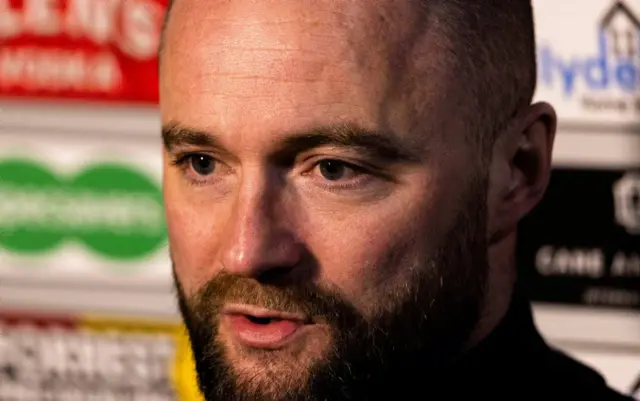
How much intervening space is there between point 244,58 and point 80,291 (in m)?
0.99

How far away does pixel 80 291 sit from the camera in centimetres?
183

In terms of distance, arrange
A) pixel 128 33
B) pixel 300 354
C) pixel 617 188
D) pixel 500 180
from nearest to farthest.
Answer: pixel 300 354 → pixel 500 180 → pixel 617 188 → pixel 128 33

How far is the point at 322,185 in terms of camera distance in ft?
3.22

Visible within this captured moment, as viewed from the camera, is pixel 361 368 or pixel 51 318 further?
pixel 51 318

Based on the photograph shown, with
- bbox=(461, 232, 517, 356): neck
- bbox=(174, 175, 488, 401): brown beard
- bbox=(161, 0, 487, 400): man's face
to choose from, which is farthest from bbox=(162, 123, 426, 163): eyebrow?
bbox=(461, 232, 517, 356): neck

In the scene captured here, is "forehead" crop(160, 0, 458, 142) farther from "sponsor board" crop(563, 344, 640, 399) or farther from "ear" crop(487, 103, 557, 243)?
"sponsor board" crop(563, 344, 640, 399)

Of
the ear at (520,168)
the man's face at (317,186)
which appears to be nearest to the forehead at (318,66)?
the man's face at (317,186)

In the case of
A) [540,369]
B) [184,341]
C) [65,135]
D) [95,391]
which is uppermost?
[540,369]

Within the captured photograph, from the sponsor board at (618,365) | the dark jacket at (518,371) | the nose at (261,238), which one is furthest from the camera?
the sponsor board at (618,365)

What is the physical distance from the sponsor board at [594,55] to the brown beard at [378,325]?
0.69m

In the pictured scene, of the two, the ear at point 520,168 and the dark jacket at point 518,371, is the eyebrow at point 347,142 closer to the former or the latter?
the ear at point 520,168

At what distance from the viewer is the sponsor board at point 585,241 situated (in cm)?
167

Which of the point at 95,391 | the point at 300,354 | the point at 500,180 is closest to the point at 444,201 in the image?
the point at 500,180

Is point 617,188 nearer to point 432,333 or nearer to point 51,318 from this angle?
point 432,333
